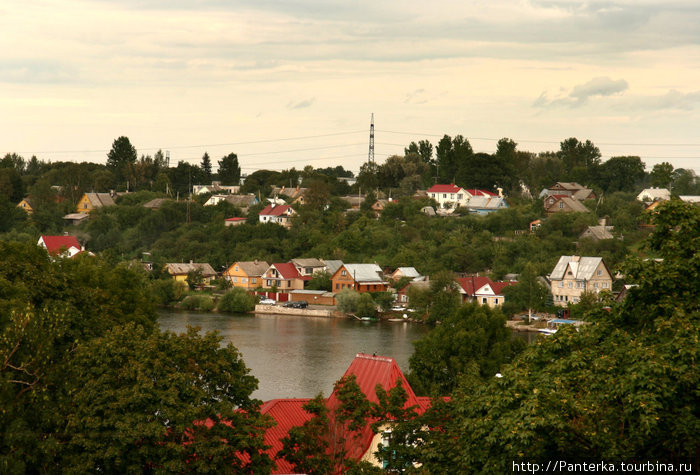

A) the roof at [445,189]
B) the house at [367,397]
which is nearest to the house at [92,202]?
the roof at [445,189]

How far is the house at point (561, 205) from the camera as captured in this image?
109 ft

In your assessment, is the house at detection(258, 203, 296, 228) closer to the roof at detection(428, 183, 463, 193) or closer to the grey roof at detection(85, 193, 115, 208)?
the roof at detection(428, 183, 463, 193)

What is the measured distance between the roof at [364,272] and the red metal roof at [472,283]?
10.3 feet

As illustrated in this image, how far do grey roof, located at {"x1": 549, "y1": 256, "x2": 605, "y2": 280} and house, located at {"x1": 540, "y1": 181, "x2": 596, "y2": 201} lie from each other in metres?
11.3

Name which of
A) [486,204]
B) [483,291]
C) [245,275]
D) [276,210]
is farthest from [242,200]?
[483,291]

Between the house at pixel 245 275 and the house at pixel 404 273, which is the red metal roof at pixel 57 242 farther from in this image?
the house at pixel 404 273

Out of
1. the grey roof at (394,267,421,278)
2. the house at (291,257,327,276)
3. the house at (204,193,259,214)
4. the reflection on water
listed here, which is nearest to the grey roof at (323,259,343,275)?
the house at (291,257,327,276)

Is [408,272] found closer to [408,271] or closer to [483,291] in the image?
[408,271]

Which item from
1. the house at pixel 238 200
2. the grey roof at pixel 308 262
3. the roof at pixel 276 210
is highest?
the house at pixel 238 200

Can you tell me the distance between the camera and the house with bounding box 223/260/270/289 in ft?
95.6

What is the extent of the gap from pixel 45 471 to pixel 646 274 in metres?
4.32

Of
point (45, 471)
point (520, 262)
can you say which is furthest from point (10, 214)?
point (45, 471)

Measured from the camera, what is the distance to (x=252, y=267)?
96.6 feet

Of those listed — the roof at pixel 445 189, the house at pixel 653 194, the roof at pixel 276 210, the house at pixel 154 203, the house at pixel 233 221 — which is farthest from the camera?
the house at pixel 154 203
